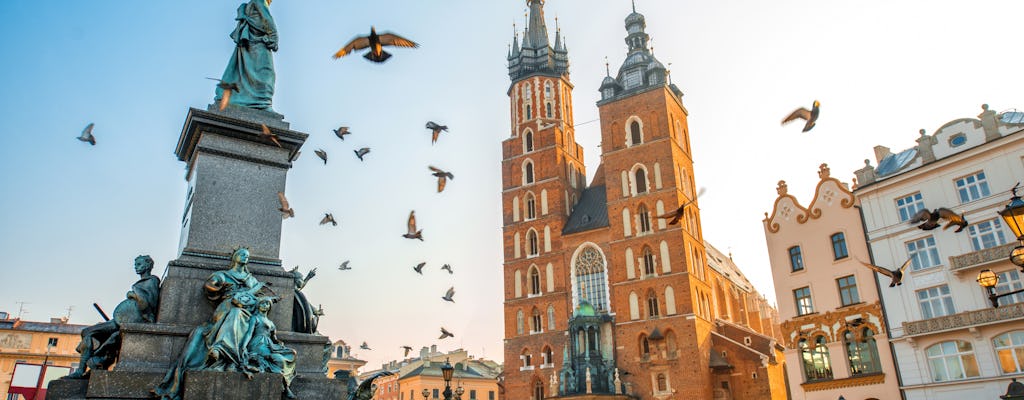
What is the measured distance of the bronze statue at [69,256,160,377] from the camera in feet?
20.1

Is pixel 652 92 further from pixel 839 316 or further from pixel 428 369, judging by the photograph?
pixel 428 369

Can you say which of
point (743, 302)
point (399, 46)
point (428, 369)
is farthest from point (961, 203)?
point (428, 369)

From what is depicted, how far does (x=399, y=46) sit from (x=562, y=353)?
1162 inches

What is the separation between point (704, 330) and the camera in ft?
112

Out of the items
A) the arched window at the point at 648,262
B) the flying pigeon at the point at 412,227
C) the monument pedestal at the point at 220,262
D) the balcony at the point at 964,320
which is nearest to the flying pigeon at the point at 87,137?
the monument pedestal at the point at 220,262

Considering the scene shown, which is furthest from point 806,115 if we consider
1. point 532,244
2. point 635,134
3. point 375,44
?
point 532,244

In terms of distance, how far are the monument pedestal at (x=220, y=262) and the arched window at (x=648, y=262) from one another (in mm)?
29525

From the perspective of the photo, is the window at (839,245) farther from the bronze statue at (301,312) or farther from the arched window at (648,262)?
the bronze statue at (301,312)

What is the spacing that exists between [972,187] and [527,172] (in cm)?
2538

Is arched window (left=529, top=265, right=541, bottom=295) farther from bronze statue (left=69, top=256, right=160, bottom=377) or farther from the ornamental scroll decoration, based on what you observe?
bronze statue (left=69, top=256, right=160, bottom=377)

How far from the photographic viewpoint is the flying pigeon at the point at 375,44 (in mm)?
8047

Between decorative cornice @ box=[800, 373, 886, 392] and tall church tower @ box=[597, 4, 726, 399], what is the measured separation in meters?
10.1

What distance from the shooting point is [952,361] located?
1897 cm

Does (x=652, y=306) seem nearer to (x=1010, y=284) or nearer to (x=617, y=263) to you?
(x=617, y=263)
